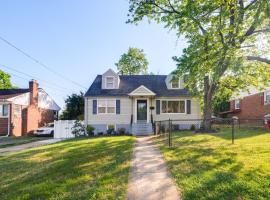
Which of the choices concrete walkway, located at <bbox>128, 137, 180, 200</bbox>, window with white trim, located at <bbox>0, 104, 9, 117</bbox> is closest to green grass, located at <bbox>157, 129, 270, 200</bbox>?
concrete walkway, located at <bbox>128, 137, 180, 200</bbox>

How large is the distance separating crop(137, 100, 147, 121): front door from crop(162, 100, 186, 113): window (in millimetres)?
1704

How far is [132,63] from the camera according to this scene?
48312 mm

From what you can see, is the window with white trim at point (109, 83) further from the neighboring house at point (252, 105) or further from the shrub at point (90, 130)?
the neighboring house at point (252, 105)

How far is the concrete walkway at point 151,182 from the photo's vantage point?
520cm

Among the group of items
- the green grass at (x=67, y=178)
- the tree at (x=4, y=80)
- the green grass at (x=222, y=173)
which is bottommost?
the green grass at (x=67, y=178)

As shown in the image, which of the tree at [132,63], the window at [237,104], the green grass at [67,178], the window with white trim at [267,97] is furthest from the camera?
the tree at [132,63]

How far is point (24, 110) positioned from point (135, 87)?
38.9 ft

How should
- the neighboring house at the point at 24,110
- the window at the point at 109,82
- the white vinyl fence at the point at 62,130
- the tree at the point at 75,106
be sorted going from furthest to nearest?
the tree at the point at 75,106
the neighboring house at the point at 24,110
the window at the point at 109,82
the white vinyl fence at the point at 62,130

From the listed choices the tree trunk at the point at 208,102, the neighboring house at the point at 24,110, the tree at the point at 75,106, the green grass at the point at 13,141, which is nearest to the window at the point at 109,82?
the tree at the point at 75,106

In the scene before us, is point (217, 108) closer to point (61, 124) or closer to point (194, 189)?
point (61, 124)

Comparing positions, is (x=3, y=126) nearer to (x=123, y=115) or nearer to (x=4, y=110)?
(x=4, y=110)

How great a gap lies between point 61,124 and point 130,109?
633 cm

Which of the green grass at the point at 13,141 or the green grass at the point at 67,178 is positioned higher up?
the green grass at the point at 67,178

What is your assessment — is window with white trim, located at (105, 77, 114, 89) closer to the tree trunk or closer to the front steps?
the front steps
